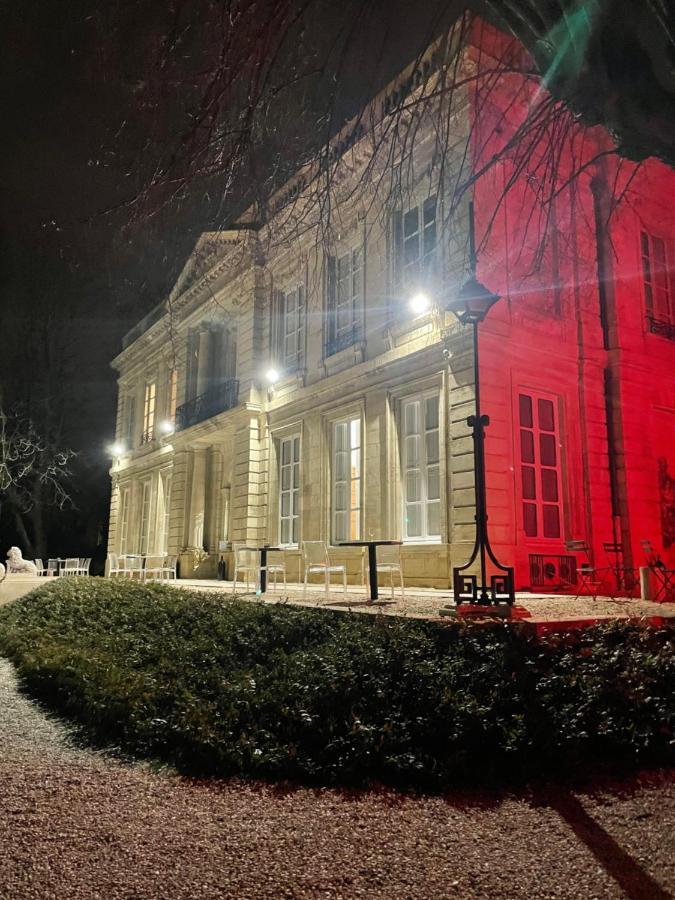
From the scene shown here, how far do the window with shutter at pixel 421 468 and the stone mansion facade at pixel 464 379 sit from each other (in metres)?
0.03

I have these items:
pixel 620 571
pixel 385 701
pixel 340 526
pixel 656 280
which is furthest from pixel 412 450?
pixel 385 701

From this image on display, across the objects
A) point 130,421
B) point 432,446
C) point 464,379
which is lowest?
point 432,446

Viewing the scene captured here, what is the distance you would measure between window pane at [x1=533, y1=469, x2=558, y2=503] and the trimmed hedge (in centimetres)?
551

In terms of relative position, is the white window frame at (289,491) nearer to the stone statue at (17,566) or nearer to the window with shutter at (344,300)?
the window with shutter at (344,300)

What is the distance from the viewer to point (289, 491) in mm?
14625

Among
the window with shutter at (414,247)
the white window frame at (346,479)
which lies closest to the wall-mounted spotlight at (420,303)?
the window with shutter at (414,247)

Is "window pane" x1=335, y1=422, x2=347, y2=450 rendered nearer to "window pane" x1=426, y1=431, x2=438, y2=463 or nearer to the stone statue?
"window pane" x1=426, y1=431, x2=438, y2=463

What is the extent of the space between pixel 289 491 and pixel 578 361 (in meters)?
6.80

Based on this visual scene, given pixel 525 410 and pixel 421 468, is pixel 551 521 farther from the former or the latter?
pixel 421 468

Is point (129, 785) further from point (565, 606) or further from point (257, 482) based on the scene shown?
point (257, 482)

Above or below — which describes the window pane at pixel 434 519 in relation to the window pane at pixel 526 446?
below

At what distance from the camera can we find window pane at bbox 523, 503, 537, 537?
1007 centimetres

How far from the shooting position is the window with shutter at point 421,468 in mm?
10680

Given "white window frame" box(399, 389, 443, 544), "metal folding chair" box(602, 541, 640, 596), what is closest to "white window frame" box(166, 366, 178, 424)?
"white window frame" box(399, 389, 443, 544)
